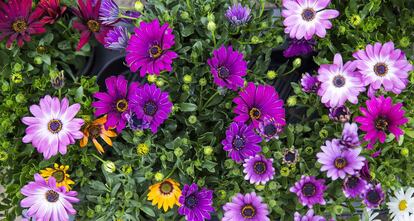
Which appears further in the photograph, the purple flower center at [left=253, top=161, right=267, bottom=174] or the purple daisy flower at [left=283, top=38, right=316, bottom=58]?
the purple daisy flower at [left=283, top=38, right=316, bottom=58]

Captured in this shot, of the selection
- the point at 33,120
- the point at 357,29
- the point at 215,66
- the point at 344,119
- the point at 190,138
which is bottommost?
the point at 33,120

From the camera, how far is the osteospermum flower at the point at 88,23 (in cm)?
88

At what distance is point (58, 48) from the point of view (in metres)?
0.96

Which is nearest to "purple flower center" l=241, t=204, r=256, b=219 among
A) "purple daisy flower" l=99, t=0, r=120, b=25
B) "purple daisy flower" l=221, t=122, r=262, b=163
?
"purple daisy flower" l=221, t=122, r=262, b=163

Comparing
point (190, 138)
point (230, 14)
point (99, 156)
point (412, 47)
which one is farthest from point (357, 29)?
point (99, 156)

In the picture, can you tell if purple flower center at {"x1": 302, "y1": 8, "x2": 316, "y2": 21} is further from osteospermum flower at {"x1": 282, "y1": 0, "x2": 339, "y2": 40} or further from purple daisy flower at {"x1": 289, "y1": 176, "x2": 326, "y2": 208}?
purple daisy flower at {"x1": 289, "y1": 176, "x2": 326, "y2": 208}

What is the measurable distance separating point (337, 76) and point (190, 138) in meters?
0.31

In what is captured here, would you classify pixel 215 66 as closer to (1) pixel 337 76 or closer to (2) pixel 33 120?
(1) pixel 337 76

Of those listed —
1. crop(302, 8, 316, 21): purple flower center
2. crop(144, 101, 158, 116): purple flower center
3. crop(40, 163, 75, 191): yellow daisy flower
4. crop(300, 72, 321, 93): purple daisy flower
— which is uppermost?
crop(302, 8, 316, 21): purple flower center

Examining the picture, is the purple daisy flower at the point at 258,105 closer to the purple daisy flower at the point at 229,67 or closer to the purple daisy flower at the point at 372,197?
the purple daisy flower at the point at 229,67

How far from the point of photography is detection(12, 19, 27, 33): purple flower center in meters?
0.87

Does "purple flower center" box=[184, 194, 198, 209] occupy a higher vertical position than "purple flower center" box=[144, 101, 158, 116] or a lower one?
lower

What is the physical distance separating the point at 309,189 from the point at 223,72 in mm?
265

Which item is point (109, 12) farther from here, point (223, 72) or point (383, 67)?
point (383, 67)
